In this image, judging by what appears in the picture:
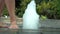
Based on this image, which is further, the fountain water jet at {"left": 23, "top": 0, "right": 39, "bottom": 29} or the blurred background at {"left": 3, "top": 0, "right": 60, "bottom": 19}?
the blurred background at {"left": 3, "top": 0, "right": 60, "bottom": 19}

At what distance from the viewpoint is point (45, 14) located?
7.65 metres

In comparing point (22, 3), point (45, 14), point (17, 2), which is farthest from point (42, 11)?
point (17, 2)

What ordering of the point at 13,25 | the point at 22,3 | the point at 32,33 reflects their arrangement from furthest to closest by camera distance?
1. the point at 22,3
2. the point at 13,25
3. the point at 32,33

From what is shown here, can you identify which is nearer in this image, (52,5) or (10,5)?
(10,5)

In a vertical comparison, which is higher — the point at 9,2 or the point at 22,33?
the point at 9,2

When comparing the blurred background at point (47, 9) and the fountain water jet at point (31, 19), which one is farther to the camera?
the blurred background at point (47, 9)

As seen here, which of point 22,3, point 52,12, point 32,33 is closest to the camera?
point 32,33

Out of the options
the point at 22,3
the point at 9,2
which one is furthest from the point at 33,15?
the point at 22,3

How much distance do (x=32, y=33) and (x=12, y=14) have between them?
92 centimetres

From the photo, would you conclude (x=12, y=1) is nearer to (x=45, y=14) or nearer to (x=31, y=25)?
(x=31, y=25)

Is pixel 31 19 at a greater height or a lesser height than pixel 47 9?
greater

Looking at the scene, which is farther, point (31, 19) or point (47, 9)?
point (47, 9)

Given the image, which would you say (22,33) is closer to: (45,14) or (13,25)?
(13,25)

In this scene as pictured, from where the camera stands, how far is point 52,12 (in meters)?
7.60
